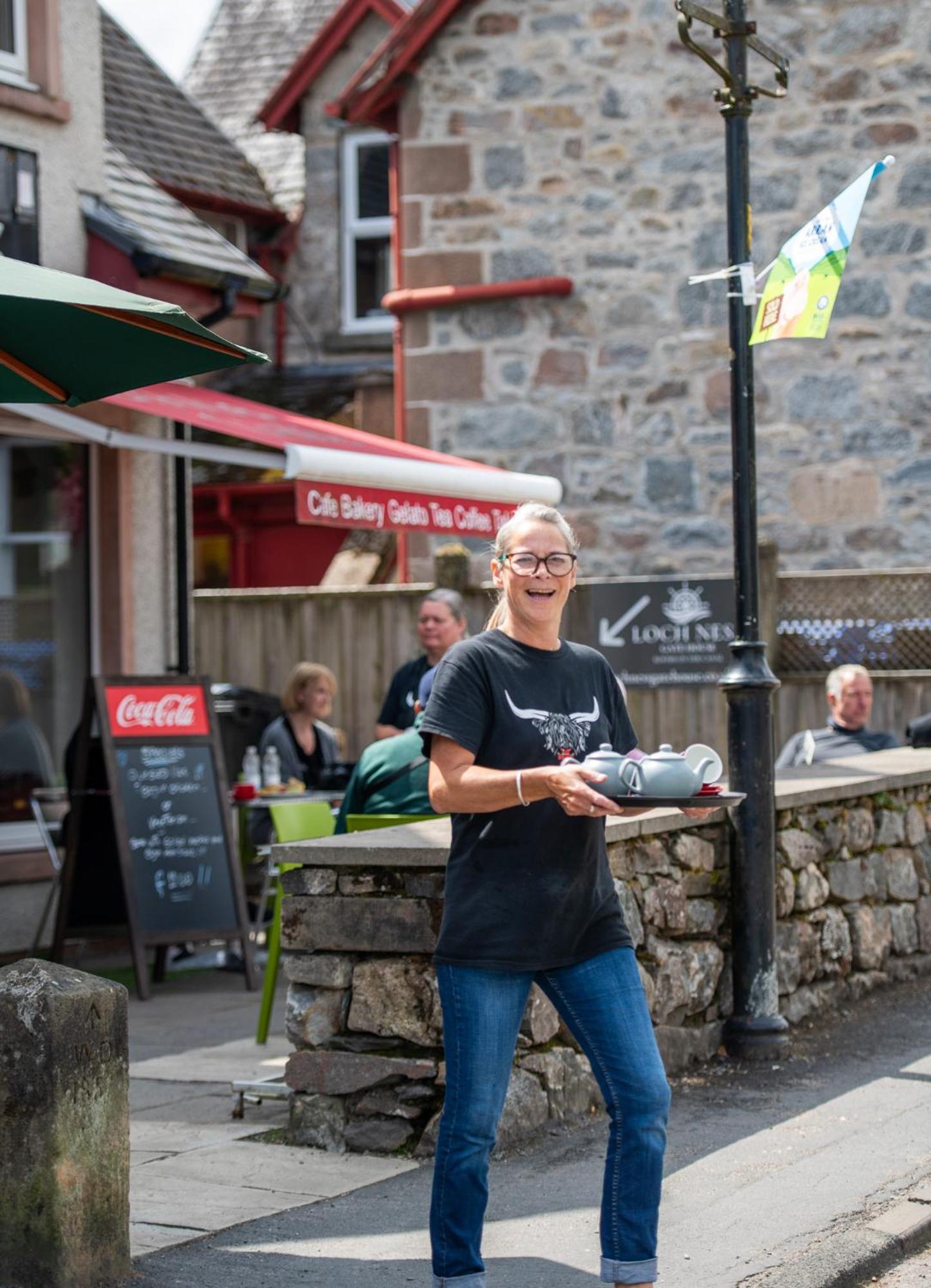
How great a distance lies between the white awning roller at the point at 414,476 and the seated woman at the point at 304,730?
5.55ft

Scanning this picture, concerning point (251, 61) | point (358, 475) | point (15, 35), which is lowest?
point (358, 475)

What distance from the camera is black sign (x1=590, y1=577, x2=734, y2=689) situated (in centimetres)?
1186

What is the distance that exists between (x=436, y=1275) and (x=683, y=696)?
816cm

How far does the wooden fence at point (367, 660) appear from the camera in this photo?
11.9 metres

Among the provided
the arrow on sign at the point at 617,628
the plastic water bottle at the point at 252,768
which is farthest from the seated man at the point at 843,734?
the plastic water bottle at the point at 252,768

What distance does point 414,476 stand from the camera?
9.42m

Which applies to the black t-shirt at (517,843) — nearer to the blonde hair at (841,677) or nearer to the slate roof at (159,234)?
the blonde hair at (841,677)

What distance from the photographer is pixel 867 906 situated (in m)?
8.52

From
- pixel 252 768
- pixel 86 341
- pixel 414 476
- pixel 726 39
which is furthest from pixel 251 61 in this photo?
pixel 86 341

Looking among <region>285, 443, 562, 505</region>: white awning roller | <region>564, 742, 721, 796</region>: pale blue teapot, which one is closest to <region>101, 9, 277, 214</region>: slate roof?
<region>285, 443, 562, 505</region>: white awning roller

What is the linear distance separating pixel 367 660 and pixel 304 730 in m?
2.15

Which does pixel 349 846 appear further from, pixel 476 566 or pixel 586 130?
pixel 586 130

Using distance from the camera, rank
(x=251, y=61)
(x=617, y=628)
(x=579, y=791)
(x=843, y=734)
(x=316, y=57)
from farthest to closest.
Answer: (x=251, y=61) → (x=316, y=57) → (x=617, y=628) → (x=843, y=734) → (x=579, y=791)

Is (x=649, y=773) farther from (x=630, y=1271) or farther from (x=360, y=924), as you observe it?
(x=360, y=924)
